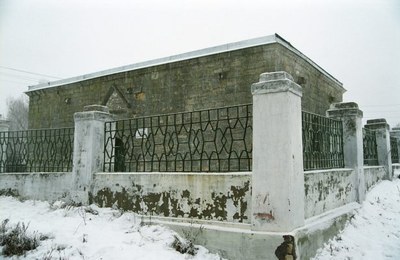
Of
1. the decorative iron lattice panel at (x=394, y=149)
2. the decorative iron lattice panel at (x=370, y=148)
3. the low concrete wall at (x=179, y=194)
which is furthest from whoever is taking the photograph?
the decorative iron lattice panel at (x=394, y=149)

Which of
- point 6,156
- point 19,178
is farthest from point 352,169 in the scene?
point 6,156

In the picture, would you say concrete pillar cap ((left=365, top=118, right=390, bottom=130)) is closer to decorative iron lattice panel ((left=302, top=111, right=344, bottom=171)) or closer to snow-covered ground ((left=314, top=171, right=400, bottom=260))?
snow-covered ground ((left=314, top=171, right=400, bottom=260))

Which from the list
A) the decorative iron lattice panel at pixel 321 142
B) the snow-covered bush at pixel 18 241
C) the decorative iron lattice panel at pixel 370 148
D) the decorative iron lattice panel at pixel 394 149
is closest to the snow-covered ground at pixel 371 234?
the decorative iron lattice panel at pixel 321 142

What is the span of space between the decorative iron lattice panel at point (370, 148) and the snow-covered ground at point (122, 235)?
8.95ft

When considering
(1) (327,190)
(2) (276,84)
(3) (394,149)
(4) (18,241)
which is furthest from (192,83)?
(4) (18,241)

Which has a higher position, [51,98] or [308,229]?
[51,98]

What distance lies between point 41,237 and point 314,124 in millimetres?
4611

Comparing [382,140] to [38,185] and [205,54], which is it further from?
[38,185]

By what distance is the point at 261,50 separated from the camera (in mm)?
10586

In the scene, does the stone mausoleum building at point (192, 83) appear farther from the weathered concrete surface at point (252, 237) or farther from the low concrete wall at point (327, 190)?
the weathered concrete surface at point (252, 237)

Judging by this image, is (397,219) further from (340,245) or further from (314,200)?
(314,200)

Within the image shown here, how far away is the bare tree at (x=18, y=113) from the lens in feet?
141

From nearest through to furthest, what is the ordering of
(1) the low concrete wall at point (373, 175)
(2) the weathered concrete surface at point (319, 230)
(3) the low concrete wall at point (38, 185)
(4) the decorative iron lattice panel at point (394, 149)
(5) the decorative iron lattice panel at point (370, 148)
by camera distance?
1. (2) the weathered concrete surface at point (319, 230)
2. (3) the low concrete wall at point (38, 185)
3. (1) the low concrete wall at point (373, 175)
4. (5) the decorative iron lattice panel at point (370, 148)
5. (4) the decorative iron lattice panel at point (394, 149)

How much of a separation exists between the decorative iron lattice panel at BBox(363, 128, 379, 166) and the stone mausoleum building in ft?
9.49
